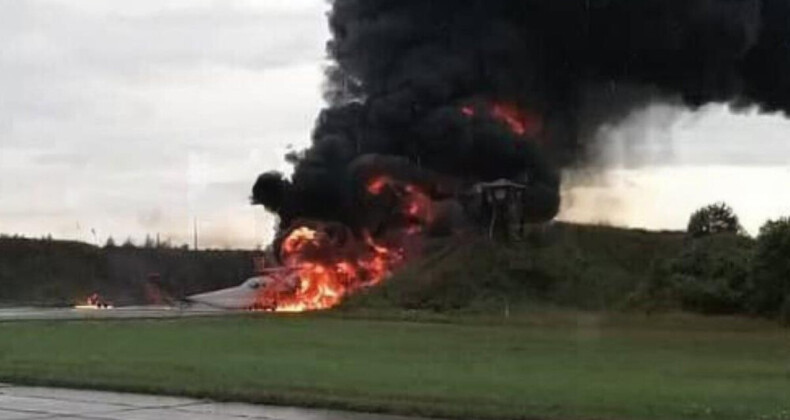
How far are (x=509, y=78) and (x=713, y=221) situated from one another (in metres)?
11.1

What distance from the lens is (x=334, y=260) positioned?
5269cm

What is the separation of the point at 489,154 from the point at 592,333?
21.8m

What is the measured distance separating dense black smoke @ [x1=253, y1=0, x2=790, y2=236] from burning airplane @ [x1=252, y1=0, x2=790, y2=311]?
0.06m

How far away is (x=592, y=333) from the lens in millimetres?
32625

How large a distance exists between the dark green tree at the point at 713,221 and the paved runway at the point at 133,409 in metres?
40.9

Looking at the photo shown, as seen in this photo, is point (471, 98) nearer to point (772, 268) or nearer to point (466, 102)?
point (466, 102)

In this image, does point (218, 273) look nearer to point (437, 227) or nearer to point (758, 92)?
point (437, 227)

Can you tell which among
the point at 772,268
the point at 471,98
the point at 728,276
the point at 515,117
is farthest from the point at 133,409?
the point at 515,117

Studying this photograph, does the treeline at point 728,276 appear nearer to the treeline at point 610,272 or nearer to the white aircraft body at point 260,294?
the treeline at point 610,272

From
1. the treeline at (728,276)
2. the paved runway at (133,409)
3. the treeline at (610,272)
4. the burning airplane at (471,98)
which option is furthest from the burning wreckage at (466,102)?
the paved runway at (133,409)

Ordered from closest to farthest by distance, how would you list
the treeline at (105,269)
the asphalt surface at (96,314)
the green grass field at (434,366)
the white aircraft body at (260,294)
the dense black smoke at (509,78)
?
1. the green grass field at (434,366)
2. the asphalt surface at (96,314)
3. the white aircraft body at (260,294)
4. the dense black smoke at (509,78)
5. the treeline at (105,269)

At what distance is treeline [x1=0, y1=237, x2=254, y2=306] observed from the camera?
7231 cm

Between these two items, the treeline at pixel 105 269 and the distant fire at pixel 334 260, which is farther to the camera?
the treeline at pixel 105 269

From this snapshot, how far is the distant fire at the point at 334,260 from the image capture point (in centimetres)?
5166
